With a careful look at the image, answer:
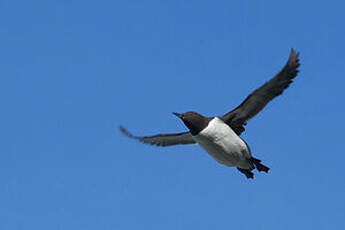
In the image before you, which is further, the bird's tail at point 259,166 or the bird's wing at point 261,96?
the bird's tail at point 259,166

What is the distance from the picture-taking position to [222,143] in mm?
23625

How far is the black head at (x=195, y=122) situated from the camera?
24.0 meters

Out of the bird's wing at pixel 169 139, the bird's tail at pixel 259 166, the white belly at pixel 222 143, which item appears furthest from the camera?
the bird's wing at pixel 169 139

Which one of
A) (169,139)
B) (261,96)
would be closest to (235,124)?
(261,96)

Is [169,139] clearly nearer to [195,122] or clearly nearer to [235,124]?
[235,124]

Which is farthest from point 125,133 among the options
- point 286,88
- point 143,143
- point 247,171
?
point 286,88

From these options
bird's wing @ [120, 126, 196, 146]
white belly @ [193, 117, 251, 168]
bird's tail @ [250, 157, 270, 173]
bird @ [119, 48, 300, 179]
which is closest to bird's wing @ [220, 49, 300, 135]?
bird @ [119, 48, 300, 179]

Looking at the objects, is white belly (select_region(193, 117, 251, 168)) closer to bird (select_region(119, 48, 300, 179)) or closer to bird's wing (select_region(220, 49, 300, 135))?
bird (select_region(119, 48, 300, 179))

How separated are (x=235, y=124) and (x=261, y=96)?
1332 millimetres

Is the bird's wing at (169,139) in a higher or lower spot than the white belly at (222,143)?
higher

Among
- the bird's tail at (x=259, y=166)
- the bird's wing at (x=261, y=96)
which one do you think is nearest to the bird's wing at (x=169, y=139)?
the bird's wing at (x=261, y=96)

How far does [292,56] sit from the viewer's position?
78.7ft

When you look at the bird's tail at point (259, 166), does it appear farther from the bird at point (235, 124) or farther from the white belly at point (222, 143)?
the white belly at point (222, 143)

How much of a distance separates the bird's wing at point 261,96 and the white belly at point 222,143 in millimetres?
807
